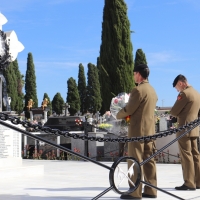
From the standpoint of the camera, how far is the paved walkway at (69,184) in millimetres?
6930

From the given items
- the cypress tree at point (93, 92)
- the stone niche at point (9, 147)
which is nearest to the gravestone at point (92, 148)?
the stone niche at point (9, 147)

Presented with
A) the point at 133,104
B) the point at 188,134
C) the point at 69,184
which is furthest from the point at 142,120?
the point at 69,184

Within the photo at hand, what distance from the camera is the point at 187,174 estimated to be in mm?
7355

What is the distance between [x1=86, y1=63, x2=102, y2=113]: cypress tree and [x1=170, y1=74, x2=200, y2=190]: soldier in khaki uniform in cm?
5014

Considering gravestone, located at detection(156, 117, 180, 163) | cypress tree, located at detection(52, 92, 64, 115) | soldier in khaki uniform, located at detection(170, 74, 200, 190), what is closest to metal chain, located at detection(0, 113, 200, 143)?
soldier in khaki uniform, located at detection(170, 74, 200, 190)

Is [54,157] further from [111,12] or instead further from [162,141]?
[111,12]

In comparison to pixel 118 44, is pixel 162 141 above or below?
below

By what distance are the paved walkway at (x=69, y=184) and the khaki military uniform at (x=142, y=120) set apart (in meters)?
0.47

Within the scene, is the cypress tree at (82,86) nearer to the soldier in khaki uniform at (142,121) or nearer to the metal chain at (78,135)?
the metal chain at (78,135)

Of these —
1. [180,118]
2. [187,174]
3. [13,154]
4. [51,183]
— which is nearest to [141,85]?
[180,118]

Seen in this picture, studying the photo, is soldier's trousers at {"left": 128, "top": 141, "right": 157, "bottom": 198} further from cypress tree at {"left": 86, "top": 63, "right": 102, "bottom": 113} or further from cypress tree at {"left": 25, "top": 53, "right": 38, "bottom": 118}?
cypress tree at {"left": 86, "top": 63, "right": 102, "bottom": 113}

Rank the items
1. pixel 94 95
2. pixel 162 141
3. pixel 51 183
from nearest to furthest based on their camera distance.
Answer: pixel 51 183, pixel 162 141, pixel 94 95

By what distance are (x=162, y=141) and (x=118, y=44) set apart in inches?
543

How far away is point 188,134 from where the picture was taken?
286 inches
